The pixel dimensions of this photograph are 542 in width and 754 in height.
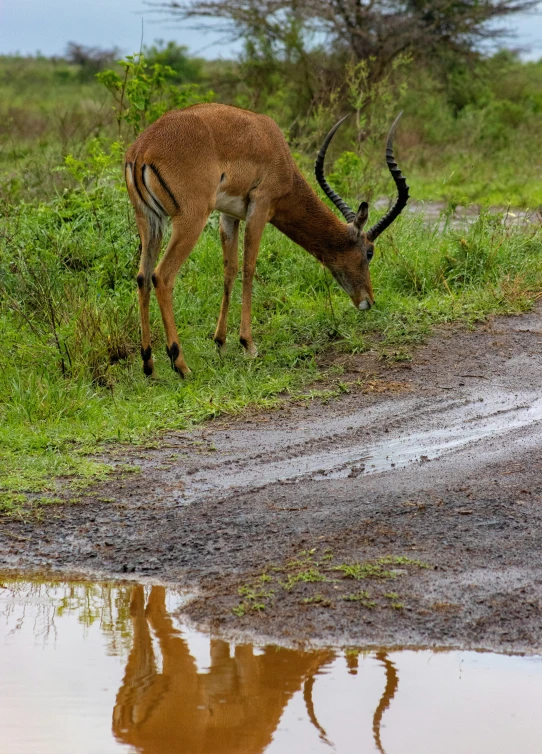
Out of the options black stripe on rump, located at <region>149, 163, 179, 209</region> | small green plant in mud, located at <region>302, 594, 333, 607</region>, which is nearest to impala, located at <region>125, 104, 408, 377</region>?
black stripe on rump, located at <region>149, 163, 179, 209</region>

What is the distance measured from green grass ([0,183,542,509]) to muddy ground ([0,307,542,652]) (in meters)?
0.40

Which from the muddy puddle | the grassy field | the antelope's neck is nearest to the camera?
the muddy puddle

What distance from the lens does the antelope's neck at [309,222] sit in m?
7.34

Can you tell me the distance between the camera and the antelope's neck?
734 centimetres

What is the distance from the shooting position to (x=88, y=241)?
838 cm

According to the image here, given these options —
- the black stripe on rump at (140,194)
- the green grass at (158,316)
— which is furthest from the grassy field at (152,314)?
the black stripe on rump at (140,194)

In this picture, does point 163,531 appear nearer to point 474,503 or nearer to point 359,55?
point 474,503

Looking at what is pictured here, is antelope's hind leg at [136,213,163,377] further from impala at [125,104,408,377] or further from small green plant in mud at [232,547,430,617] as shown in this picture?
small green plant in mud at [232,547,430,617]

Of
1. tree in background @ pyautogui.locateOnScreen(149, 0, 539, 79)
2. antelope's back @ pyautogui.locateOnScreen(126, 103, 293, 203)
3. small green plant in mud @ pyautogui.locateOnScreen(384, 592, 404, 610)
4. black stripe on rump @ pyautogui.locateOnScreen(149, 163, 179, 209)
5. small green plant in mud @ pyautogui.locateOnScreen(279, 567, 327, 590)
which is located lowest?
small green plant in mud @ pyautogui.locateOnScreen(384, 592, 404, 610)

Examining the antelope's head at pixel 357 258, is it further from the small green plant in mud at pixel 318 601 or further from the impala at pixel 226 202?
the small green plant in mud at pixel 318 601

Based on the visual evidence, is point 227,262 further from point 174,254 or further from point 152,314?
point 174,254

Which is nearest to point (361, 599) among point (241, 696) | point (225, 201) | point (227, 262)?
point (241, 696)

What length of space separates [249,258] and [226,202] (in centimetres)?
44

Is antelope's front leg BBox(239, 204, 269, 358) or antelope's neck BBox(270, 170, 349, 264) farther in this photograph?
antelope's neck BBox(270, 170, 349, 264)
